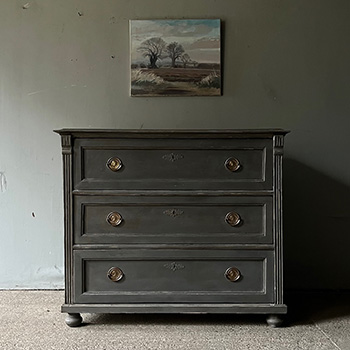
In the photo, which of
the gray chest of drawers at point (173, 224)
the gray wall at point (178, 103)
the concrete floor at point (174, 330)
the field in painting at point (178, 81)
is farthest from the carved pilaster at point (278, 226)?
the field in painting at point (178, 81)

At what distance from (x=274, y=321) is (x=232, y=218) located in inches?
21.8

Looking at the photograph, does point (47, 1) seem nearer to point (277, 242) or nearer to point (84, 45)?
point (84, 45)

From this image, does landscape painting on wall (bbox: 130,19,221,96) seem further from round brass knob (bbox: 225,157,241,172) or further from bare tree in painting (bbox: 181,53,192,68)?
round brass knob (bbox: 225,157,241,172)

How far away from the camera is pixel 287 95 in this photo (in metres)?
2.95

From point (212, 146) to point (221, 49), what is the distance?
89 centimetres

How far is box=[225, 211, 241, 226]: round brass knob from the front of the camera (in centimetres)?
231

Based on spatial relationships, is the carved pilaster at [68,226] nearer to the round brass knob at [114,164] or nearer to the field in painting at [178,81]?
the round brass knob at [114,164]

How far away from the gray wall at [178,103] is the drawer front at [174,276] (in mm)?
734

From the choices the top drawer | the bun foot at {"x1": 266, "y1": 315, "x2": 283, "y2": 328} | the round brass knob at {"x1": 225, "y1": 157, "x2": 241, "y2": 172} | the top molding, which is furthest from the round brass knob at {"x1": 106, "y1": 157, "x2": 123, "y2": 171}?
the bun foot at {"x1": 266, "y1": 315, "x2": 283, "y2": 328}

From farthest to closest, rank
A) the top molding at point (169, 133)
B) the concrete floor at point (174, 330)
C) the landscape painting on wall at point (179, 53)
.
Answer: the landscape painting on wall at point (179, 53)
the top molding at point (169, 133)
the concrete floor at point (174, 330)

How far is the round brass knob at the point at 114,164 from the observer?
2307mm

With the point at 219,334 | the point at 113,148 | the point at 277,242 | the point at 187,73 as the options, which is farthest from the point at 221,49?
the point at 219,334

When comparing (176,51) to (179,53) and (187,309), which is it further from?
(187,309)

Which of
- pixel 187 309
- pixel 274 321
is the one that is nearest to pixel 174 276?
pixel 187 309
